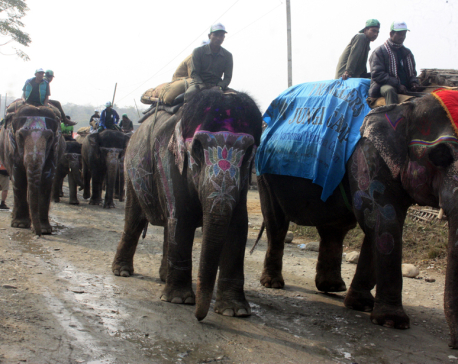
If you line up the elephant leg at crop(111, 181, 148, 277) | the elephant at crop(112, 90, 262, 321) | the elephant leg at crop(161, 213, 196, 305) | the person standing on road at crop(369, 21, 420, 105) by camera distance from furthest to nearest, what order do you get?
the elephant leg at crop(111, 181, 148, 277) < the person standing on road at crop(369, 21, 420, 105) < the elephant leg at crop(161, 213, 196, 305) < the elephant at crop(112, 90, 262, 321)

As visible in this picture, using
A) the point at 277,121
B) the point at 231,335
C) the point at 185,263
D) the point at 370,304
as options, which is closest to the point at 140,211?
the point at 185,263

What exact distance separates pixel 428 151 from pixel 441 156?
13 cm

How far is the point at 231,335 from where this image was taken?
4.06 metres

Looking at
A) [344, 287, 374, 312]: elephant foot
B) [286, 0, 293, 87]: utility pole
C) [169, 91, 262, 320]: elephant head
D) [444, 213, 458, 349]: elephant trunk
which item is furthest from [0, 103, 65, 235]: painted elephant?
[286, 0, 293, 87]: utility pole

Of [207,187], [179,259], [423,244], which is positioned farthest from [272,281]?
[423,244]

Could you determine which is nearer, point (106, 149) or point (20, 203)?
point (20, 203)

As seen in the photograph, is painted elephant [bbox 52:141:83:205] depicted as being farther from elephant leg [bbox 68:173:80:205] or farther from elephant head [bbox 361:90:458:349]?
elephant head [bbox 361:90:458:349]

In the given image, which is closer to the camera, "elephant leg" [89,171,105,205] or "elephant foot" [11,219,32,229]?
"elephant foot" [11,219,32,229]

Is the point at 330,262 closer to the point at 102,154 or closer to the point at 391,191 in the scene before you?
the point at 391,191

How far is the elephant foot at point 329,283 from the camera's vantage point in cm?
575

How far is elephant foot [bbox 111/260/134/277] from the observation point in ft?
19.5

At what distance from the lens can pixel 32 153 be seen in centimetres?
831

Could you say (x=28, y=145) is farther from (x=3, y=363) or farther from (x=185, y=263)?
(x=3, y=363)

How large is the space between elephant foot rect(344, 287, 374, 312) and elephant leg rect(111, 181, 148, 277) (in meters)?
2.54
